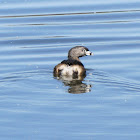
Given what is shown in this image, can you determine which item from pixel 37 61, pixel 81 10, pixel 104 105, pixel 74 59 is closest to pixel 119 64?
pixel 74 59

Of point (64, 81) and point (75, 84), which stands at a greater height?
point (64, 81)

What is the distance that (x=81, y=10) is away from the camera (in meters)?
21.4

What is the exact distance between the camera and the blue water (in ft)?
31.4

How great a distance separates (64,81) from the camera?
12609 millimetres

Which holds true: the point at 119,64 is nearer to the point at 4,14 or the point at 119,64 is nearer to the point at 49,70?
the point at 49,70

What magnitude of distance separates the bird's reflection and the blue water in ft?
0.10

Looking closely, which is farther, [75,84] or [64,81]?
[64,81]

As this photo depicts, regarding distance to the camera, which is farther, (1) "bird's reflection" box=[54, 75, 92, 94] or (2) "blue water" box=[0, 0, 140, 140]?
(1) "bird's reflection" box=[54, 75, 92, 94]

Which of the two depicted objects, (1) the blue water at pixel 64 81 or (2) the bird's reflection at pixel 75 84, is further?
(2) the bird's reflection at pixel 75 84

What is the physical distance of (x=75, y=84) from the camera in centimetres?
1239

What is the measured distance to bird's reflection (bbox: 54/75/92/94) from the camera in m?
11.8

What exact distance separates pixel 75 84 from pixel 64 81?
32 centimetres

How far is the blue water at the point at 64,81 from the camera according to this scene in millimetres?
9562

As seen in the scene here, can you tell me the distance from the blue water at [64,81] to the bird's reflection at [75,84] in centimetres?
3
